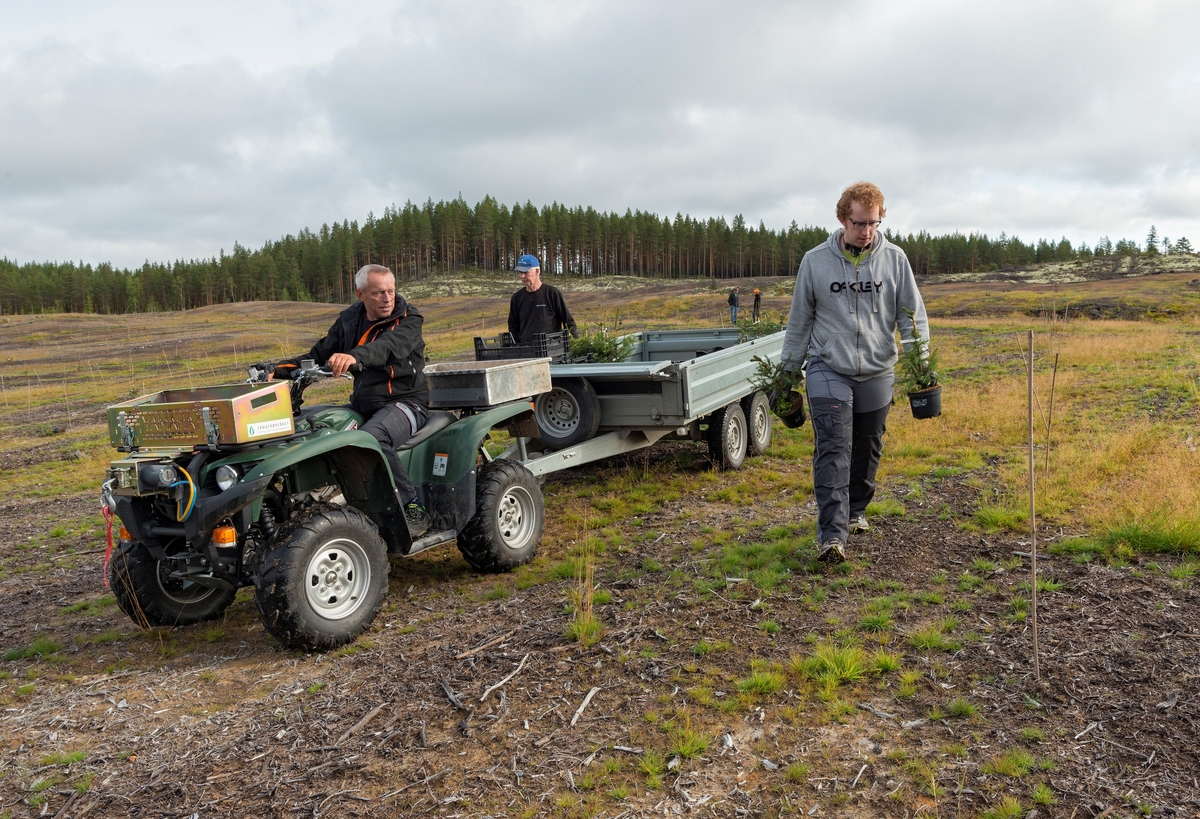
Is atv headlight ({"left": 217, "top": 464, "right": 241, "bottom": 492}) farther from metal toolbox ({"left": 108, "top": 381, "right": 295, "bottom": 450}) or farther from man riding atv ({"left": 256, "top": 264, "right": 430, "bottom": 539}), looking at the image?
man riding atv ({"left": 256, "top": 264, "right": 430, "bottom": 539})

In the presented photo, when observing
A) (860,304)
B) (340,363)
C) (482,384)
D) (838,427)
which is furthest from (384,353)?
(860,304)

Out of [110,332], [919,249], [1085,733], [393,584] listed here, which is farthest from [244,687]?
[919,249]

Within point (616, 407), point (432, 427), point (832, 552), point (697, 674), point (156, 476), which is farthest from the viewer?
point (616, 407)

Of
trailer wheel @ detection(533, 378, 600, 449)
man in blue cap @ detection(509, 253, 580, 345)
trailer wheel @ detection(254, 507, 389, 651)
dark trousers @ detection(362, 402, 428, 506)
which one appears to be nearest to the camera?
trailer wheel @ detection(254, 507, 389, 651)

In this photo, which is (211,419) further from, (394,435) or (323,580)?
(394,435)

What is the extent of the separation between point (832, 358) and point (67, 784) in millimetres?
4377

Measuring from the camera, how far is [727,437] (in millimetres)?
8242

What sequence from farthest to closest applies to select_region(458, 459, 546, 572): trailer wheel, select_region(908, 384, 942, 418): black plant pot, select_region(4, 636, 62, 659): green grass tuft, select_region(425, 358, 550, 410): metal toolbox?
select_region(425, 358, 550, 410): metal toolbox < select_region(458, 459, 546, 572): trailer wheel < select_region(908, 384, 942, 418): black plant pot < select_region(4, 636, 62, 659): green grass tuft

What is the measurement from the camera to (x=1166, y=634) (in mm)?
3826

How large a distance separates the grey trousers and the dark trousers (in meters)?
2.51

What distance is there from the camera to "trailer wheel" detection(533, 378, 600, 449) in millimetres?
7098

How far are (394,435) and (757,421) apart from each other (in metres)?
4.93

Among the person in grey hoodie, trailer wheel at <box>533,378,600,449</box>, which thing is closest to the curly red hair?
the person in grey hoodie

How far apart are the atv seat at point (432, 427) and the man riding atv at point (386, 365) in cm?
4
